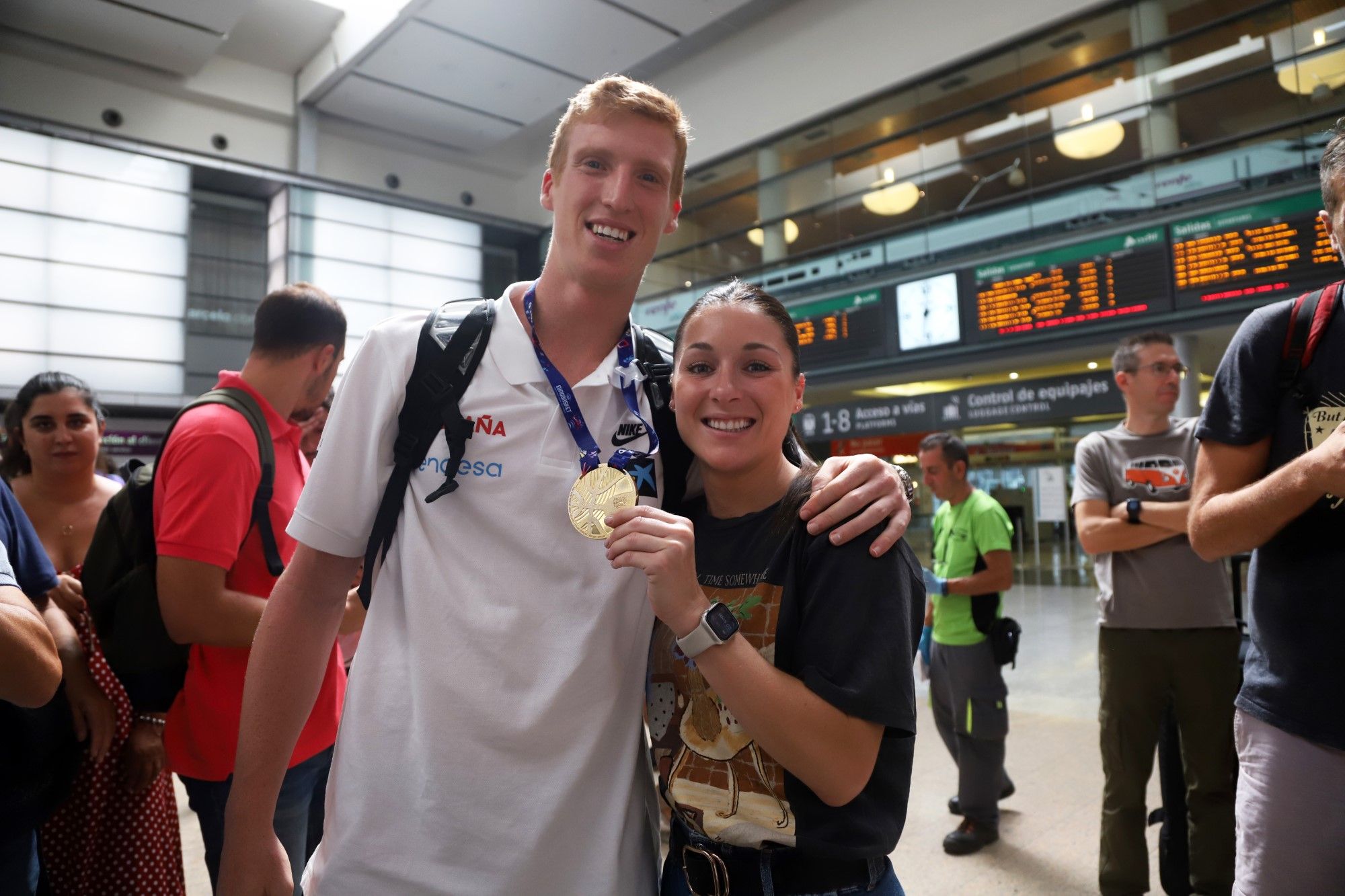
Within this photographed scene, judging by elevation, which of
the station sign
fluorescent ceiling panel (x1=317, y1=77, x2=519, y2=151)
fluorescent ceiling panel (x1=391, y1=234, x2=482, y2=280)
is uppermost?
fluorescent ceiling panel (x1=317, y1=77, x2=519, y2=151)

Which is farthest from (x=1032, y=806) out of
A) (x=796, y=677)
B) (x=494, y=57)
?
(x=494, y=57)

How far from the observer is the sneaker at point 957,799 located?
15.5ft

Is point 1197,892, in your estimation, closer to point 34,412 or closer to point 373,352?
point 373,352

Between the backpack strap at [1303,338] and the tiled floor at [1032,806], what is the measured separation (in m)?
2.92

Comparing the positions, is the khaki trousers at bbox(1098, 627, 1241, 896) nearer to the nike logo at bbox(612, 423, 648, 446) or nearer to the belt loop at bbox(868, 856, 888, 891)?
the belt loop at bbox(868, 856, 888, 891)

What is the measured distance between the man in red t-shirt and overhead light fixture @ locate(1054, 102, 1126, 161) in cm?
1035

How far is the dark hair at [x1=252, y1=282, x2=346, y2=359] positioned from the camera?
2549mm

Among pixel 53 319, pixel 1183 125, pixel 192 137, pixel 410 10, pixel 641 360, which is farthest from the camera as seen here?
pixel 192 137

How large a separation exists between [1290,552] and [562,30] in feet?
43.2

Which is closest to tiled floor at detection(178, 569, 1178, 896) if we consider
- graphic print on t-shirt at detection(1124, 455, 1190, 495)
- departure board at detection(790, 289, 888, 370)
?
graphic print on t-shirt at detection(1124, 455, 1190, 495)

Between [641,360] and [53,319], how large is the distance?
601 inches

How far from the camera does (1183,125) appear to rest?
32.2 ft

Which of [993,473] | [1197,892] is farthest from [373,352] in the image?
[993,473]

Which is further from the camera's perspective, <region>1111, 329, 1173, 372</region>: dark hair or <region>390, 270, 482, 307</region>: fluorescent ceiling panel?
<region>390, 270, 482, 307</region>: fluorescent ceiling panel
